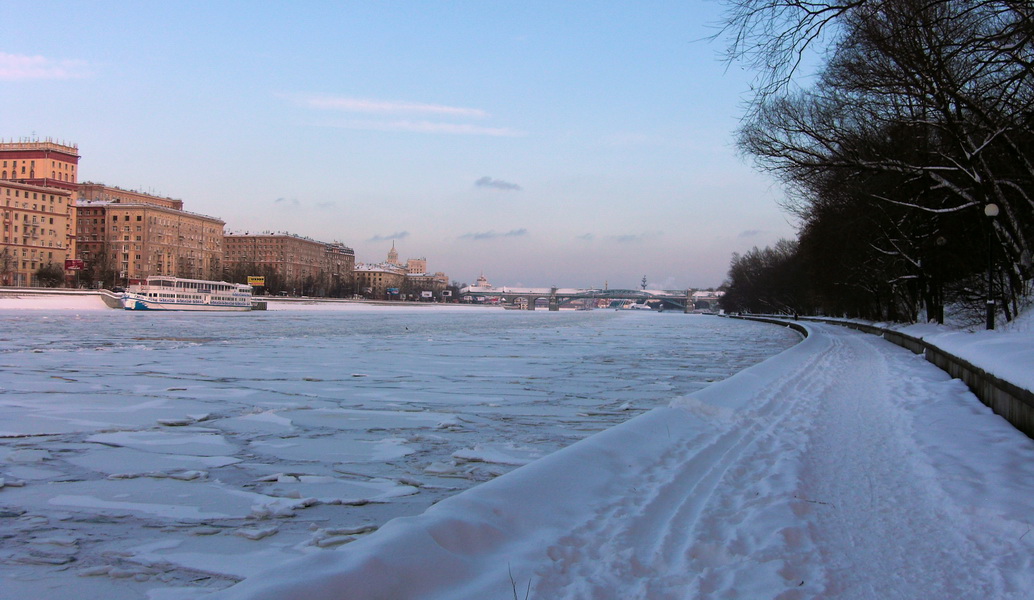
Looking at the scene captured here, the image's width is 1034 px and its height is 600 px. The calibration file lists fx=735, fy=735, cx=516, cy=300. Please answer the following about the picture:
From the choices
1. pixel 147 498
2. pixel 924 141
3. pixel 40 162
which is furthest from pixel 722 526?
pixel 40 162

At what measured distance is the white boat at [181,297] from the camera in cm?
6868

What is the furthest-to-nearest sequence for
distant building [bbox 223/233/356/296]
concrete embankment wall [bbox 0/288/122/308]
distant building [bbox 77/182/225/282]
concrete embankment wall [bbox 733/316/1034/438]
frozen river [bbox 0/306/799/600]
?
distant building [bbox 223/233/356/296] < distant building [bbox 77/182/225/282] < concrete embankment wall [bbox 0/288/122/308] < concrete embankment wall [bbox 733/316/1034/438] < frozen river [bbox 0/306/799/600]

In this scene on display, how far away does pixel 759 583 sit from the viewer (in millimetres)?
3791

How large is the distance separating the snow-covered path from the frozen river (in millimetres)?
750

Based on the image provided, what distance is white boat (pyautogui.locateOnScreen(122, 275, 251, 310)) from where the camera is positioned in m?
68.7

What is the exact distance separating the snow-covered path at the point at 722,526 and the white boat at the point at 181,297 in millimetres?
70455

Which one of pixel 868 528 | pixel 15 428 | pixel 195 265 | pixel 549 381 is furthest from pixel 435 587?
pixel 195 265

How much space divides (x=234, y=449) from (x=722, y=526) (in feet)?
15.3

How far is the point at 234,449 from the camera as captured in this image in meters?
7.05

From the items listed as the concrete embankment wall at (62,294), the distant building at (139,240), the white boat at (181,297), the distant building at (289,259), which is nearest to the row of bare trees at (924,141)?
the white boat at (181,297)

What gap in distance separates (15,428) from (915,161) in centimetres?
2237

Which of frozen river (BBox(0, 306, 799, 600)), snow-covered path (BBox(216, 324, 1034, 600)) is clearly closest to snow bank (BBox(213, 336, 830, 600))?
snow-covered path (BBox(216, 324, 1034, 600))

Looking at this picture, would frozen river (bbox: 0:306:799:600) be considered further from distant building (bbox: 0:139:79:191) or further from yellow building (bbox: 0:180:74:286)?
distant building (bbox: 0:139:79:191)

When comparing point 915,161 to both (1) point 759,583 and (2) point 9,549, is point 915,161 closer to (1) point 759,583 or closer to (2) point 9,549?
(1) point 759,583
